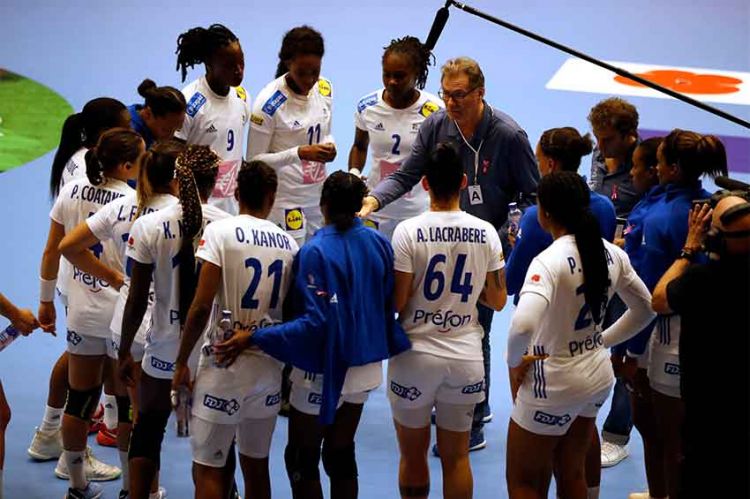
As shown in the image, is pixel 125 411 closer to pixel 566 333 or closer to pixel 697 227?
pixel 566 333

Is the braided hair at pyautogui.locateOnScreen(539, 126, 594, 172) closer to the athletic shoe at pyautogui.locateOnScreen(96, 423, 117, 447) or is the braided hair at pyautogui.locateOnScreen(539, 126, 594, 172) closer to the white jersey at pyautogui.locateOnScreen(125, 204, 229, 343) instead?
the white jersey at pyautogui.locateOnScreen(125, 204, 229, 343)

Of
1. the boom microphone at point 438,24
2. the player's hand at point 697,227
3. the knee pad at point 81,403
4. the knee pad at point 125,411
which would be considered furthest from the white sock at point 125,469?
the boom microphone at point 438,24

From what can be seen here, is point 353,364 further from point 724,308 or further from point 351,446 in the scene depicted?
point 724,308

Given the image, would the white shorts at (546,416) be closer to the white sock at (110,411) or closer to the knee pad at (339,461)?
the knee pad at (339,461)

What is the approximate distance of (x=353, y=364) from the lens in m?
4.57

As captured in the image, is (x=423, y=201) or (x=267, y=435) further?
(x=423, y=201)

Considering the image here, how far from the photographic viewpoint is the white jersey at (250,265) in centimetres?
438

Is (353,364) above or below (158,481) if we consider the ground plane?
above

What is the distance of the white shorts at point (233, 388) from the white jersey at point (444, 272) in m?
0.63

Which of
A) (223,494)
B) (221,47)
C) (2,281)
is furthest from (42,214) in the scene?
(223,494)

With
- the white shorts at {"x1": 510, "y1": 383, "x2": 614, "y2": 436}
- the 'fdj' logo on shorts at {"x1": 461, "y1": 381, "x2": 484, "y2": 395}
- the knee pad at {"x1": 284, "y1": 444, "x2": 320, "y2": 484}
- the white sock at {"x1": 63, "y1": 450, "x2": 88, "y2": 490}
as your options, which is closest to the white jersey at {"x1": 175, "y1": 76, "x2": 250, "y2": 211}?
the white sock at {"x1": 63, "y1": 450, "x2": 88, "y2": 490}

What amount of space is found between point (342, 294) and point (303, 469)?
0.78 metres

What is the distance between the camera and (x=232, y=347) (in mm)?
4438

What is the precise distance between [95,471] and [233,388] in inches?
64.2
